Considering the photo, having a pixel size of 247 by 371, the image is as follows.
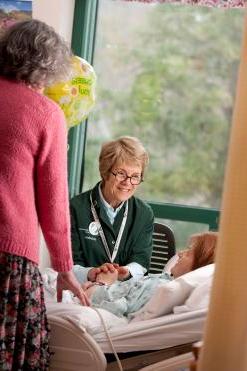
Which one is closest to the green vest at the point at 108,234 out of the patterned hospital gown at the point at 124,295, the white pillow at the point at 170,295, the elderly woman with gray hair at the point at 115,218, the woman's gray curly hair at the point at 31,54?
the elderly woman with gray hair at the point at 115,218

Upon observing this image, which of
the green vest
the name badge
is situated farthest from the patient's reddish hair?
the name badge

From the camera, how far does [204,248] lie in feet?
11.1

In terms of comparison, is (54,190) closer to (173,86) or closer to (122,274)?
(122,274)

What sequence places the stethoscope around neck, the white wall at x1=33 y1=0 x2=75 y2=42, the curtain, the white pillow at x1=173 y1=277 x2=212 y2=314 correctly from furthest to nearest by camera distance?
the white wall at x1=33 y1=0 x2=75 y2=42 → the curtain → the stethoscope around neck → the white pillow at x1=173 y1=277 x2=212 y2=314

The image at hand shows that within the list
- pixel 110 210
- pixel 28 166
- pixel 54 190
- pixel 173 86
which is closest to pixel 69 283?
pixel 54 190

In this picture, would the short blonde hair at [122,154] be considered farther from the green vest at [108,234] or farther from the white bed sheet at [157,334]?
the white bed sheet at [157,334]

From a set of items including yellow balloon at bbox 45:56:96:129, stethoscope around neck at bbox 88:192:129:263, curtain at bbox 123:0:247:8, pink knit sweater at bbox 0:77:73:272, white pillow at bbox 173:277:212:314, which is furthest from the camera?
curtain at bbox 123:0:247:8

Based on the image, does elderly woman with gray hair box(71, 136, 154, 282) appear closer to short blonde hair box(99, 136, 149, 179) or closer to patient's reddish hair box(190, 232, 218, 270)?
short blonde hair box(99, 136, 149, 179)

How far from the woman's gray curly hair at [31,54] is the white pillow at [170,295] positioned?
911 mm


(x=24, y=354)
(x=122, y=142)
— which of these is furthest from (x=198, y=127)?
(x=24, y=354)

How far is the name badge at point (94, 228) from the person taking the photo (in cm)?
367

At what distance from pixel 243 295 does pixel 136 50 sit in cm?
284

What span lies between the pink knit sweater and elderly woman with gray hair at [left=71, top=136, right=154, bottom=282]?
901 mm

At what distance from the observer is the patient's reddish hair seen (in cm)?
338
